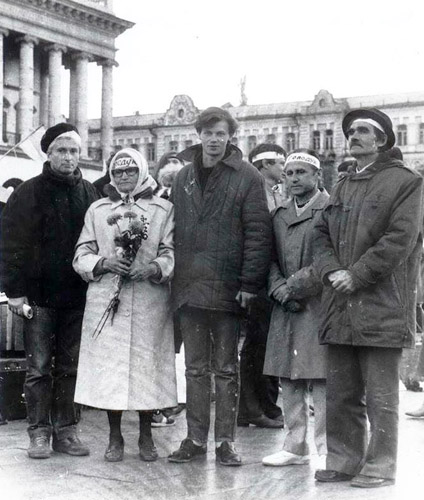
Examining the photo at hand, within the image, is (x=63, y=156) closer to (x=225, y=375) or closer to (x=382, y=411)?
(x=225, y=375)

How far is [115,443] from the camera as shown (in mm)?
6172

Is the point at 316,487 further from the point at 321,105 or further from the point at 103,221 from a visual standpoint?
the point at 321,105

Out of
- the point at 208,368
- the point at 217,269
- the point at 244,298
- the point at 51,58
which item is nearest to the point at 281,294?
the point at 244,298

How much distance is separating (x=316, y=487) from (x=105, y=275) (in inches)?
77.6

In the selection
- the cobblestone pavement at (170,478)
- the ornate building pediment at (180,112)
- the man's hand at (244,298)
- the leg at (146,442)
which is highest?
Result: the ornate building pediment at (180,112)

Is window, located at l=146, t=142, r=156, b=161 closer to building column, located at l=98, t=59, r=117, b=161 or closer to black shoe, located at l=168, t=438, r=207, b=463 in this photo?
building column, located at l=98, t=59, r=117, b=161

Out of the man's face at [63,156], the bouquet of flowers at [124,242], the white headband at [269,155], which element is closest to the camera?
the bouquet of flowers at [124,242]

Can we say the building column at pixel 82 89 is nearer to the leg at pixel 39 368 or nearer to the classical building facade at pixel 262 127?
the classical building facade at pixel 262 127

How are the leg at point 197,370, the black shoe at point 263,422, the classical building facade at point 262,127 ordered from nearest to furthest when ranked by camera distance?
the leg at point 197,370 → the black shoe at point 263,422 → the classical building facade at point 262,127

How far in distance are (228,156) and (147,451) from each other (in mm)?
2070

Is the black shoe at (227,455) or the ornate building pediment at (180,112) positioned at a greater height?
the ornate building pediment at (180,112)

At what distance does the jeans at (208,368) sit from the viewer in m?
6.19

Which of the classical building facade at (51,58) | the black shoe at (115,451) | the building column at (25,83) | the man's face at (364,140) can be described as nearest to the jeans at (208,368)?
the black shoe at (115,451)

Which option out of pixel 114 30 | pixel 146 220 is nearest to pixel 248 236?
pixel 146 220
